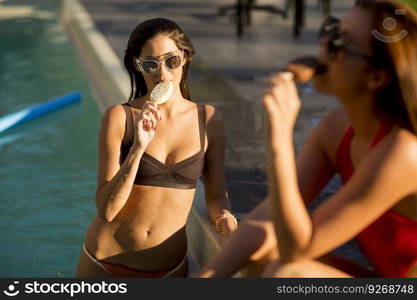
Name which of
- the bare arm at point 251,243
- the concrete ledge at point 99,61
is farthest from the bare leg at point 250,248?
the concrete ledge at point 99,61

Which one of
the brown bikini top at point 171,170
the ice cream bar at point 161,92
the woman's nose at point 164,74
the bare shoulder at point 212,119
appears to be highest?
the woman's nose at point 164,74

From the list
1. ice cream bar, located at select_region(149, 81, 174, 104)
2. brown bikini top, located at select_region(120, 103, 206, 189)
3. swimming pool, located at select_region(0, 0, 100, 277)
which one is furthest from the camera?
swimming pool, located at select_region(0, 0, 100, 277)

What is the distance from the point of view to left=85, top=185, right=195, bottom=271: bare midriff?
3.12 m

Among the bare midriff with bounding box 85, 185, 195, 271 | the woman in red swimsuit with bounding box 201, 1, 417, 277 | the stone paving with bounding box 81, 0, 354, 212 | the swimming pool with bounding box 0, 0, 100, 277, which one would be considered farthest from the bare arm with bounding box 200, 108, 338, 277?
the swimming pool with bounding box 0, 0, 100, 277

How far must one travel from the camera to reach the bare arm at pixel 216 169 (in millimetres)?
3223

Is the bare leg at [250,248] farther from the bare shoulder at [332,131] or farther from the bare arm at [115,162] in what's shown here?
the bare arm at [115,162]

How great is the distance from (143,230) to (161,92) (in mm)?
609

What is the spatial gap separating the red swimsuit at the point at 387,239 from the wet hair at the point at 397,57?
0.08 metres

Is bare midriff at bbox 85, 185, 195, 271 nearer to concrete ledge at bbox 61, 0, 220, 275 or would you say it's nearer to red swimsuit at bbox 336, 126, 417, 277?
concrete ledge at bbox 61, 0, 220, 275

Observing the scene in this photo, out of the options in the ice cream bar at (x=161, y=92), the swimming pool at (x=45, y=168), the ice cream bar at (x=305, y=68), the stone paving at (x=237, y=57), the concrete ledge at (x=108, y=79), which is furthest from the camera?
the stone paving at (x=237, y=57)

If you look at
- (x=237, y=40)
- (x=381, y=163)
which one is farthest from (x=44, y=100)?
(x=381, y=163)

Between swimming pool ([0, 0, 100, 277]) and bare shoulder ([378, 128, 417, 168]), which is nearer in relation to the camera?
bare shoulder ([378, 128, 417, 168])

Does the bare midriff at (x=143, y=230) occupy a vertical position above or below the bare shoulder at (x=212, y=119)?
below

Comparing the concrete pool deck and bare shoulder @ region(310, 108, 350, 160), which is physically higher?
bare shoulder @ region(310, 108, 350, 160)
